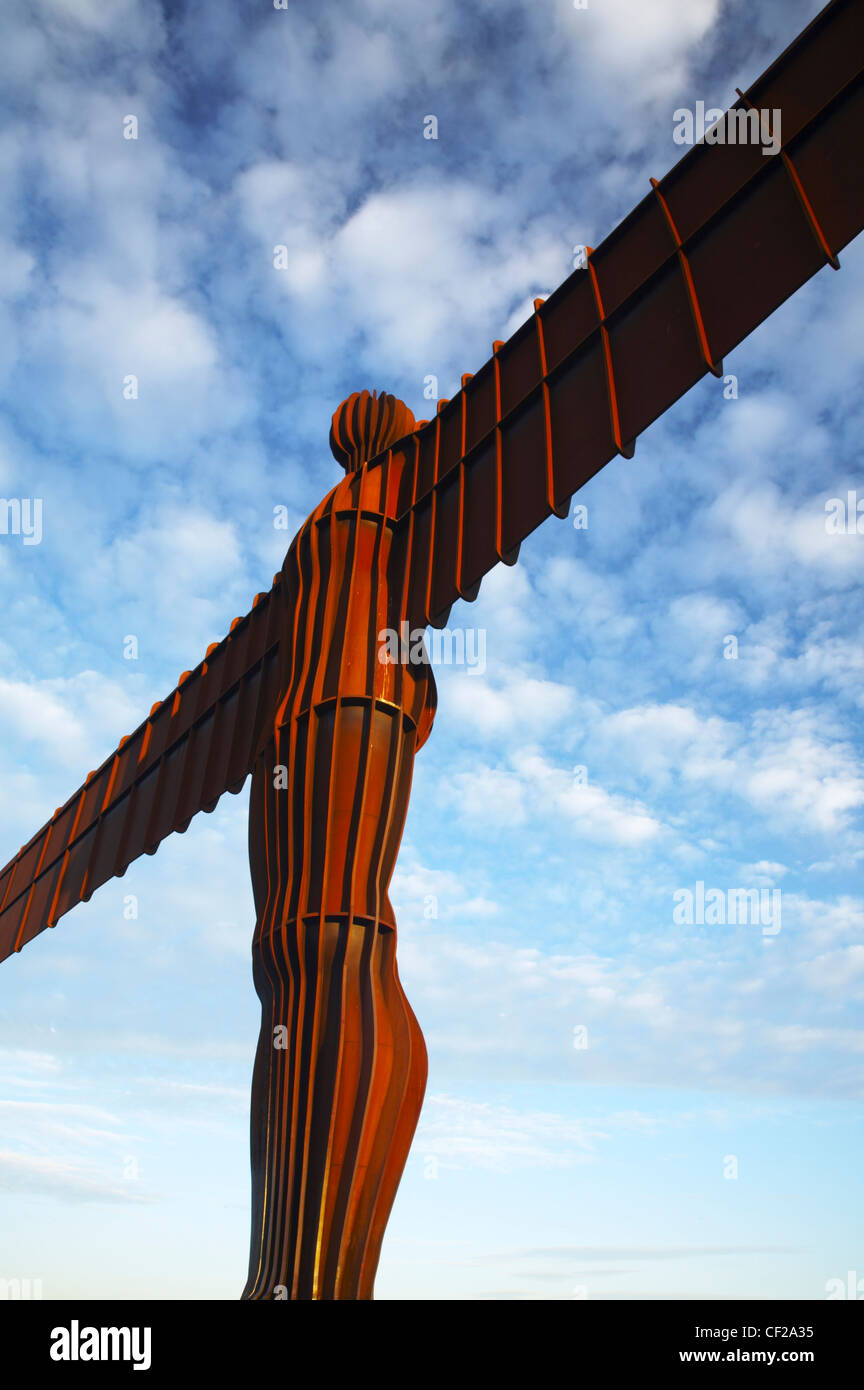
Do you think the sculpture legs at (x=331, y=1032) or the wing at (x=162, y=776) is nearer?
the sculpture legs at (x=331, y=1032)

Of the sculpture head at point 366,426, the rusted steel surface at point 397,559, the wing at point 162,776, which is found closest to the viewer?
the rusted steel surface at point 397,559

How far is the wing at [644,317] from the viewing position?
37.1 ft

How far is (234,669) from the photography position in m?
18.5

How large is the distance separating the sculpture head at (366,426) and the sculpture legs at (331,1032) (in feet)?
15.3

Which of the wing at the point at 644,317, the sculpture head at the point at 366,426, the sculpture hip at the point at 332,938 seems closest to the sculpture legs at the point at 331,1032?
the sculpture hip at the point at 332,938

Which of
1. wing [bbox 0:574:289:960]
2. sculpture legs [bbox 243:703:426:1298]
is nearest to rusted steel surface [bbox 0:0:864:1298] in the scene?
sculpture legs [bbox 243:703:426:1298]

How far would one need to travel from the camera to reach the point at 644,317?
1269 cm

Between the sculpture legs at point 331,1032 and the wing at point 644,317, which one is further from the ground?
the wing at point 644,317

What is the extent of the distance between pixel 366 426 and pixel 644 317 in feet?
17.0

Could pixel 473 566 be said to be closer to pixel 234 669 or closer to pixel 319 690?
pixel 319 690

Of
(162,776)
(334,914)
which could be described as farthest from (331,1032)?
(162,776)

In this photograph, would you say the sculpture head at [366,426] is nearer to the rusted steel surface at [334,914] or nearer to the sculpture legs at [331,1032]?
the rusted steel surface at [334,914]

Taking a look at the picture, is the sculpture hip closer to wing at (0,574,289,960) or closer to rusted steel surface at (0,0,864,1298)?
→ rusted steel surface at (0,0,864,1298)
